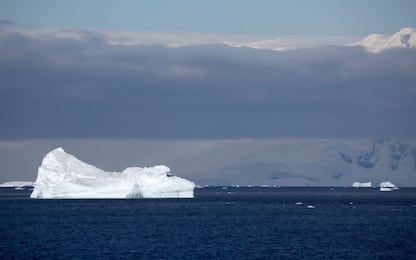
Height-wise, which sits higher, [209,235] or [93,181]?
[93,181]

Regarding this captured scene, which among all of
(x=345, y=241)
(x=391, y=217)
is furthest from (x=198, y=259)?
(x=391, y=217)

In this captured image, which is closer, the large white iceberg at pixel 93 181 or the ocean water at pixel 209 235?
the ocean water at pixel 209 235

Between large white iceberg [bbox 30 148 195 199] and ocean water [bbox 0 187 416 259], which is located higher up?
large white iceberg [bbox 30 148 195 199]

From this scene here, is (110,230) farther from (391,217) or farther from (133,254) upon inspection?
(391,217)

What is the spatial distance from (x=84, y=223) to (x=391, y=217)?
113ft

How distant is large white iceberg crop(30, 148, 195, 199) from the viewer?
126 m

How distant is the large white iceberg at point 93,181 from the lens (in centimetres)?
12612

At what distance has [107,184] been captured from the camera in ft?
427

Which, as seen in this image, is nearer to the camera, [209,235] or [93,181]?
[209,235]

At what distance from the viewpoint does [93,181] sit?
129000 millimetres

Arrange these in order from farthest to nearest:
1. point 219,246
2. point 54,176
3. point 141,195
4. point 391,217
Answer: point 141,195, point 54,176, point 391,217, point 219,246

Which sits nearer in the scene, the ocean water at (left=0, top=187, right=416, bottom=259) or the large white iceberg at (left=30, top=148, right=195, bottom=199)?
the ocean water at (left=0, top=187, right=416, bottom=259)

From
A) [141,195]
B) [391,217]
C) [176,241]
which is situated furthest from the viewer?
[141,195]

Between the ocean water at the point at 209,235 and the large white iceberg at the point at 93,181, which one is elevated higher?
the large white iceberg at the point at 93,181
